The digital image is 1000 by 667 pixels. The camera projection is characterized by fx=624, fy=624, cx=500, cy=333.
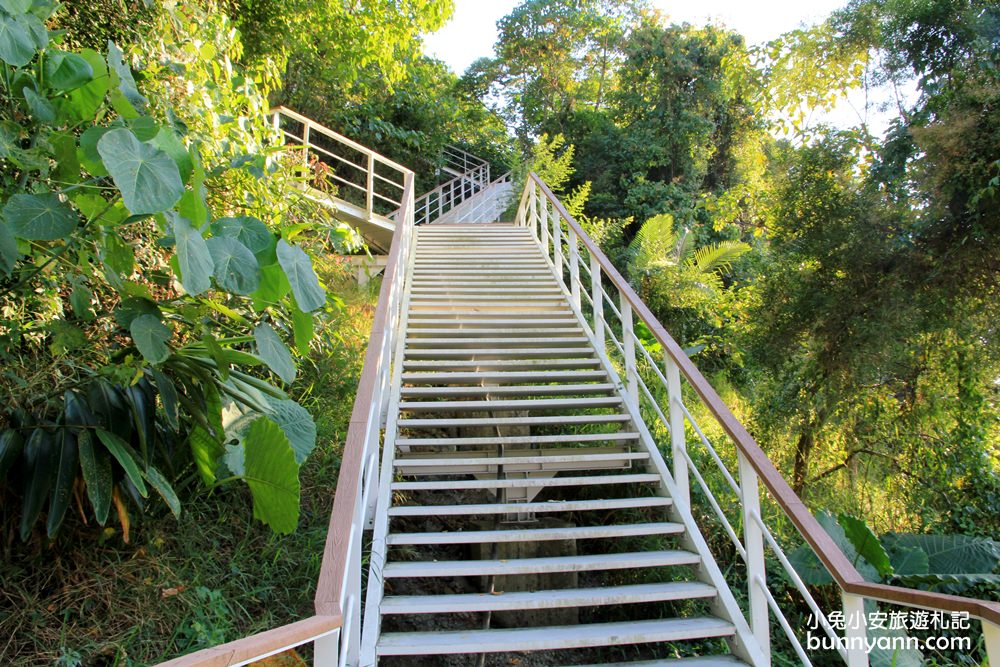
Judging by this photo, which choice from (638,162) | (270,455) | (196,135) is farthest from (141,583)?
(638,162)

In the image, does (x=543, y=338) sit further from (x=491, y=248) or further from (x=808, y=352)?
(x=491, y=248)

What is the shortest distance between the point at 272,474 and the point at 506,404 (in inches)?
73.3

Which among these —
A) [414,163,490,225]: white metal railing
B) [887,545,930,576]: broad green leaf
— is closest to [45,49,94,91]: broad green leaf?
[887,545,930,576]: broad green leaf

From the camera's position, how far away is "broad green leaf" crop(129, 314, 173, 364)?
1.68 metres

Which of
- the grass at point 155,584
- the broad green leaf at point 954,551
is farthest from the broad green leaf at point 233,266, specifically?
the broad green leaf at point 954,551

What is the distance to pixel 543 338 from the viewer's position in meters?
4.67

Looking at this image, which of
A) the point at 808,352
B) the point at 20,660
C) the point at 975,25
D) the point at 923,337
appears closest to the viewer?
the point at 20,660

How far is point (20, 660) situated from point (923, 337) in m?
5.31

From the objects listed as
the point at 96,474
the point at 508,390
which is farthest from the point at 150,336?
the point at 508,390

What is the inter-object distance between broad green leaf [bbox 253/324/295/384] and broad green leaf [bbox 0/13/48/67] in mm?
848

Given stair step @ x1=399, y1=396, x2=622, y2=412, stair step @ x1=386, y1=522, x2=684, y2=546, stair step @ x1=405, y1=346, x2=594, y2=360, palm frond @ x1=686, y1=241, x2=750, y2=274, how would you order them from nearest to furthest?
1. stair step @ x1=386, y1=522, x2=684, y2=546
2. stair step @ x1=399, y1=396, x2=622, y2=412
3. stair step @ x1=405, y1=346, x2=594, y2=360
4. palm frond @ x1=686, y1=241, x2=750, y2=274

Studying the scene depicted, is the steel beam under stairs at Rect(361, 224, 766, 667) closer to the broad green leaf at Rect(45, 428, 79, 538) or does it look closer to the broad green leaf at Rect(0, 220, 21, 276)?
the broad green leaf at Rect(45, 428, 79, 538)

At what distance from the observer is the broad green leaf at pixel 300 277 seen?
165 cm

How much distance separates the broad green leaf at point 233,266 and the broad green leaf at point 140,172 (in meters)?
0.20
